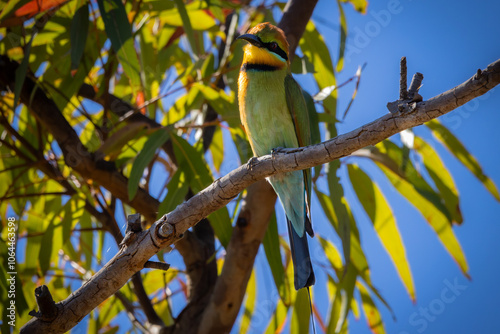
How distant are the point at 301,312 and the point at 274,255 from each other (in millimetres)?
319

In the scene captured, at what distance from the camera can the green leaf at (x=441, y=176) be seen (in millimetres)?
1981

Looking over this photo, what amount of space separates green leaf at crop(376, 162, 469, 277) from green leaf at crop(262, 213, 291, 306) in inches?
19.1

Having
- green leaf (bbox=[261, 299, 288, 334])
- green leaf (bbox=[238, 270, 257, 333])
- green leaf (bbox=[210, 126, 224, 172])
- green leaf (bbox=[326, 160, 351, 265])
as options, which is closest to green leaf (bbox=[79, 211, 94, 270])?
green leaf (bbox=[210, 126, 224, 172])

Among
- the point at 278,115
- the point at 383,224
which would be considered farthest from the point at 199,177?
the point at 383,224

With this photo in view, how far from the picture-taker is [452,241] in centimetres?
197

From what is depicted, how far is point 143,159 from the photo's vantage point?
1678 millimetres

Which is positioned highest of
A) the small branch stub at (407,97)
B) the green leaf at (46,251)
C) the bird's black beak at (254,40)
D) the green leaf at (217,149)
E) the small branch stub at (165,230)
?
the green leaf at (217,149)

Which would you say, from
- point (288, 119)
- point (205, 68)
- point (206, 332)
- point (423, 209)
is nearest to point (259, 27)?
point (288, 119)

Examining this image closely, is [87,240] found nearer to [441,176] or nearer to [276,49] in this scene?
[276,49]

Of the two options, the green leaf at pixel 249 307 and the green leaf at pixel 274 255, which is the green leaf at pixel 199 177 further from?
the green leaf at pixel 249 307

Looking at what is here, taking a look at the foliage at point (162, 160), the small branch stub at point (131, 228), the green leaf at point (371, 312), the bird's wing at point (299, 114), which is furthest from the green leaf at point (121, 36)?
the green leaf at point (371, 312)

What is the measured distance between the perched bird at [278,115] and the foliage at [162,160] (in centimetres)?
17

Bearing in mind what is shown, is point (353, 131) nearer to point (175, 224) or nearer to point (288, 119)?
point (175, 224)

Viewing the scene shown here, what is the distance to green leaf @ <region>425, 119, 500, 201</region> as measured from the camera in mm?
2004
